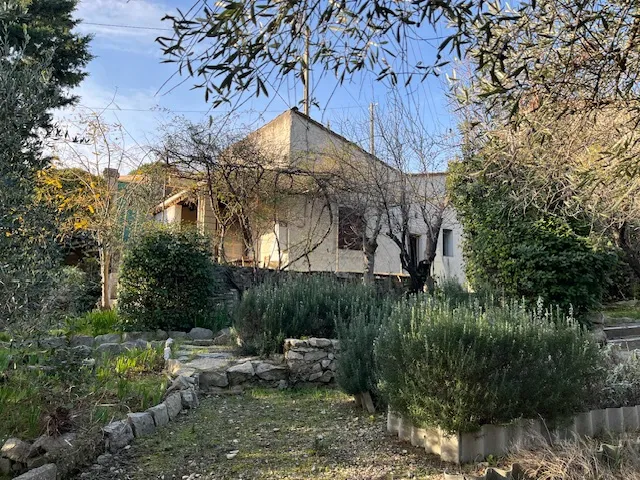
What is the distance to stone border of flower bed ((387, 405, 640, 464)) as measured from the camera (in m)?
3.70

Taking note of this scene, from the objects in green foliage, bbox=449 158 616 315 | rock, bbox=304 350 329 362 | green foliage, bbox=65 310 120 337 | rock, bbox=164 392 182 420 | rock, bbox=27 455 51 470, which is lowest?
rock, bbox=164 392 182 420

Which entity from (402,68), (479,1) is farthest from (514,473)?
(479,1)

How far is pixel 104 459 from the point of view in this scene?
3805 mm

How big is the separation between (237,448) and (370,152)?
29.3 ft

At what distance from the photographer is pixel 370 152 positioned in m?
12.0

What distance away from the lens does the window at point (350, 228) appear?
13078 millimetres

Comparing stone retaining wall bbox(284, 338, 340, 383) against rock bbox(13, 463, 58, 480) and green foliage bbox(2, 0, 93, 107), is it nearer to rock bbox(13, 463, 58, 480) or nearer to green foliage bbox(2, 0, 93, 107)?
rock bbox(13, 463, 58, 480)

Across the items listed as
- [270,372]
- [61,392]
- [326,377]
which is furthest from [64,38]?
[61,392]

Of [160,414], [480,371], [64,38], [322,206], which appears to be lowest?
[160,414]

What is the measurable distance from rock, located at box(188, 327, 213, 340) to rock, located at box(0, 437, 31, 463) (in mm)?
5928

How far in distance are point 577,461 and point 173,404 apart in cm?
369

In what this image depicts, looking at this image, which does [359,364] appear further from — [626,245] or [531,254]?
[626,245]

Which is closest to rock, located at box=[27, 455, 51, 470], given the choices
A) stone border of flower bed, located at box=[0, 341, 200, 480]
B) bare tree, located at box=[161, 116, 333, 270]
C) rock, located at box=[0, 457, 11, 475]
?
stone border of flower bed, located at box=[0, 341, 200, 480]

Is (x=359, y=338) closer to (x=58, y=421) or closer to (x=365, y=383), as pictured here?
(x=365, y=383)
